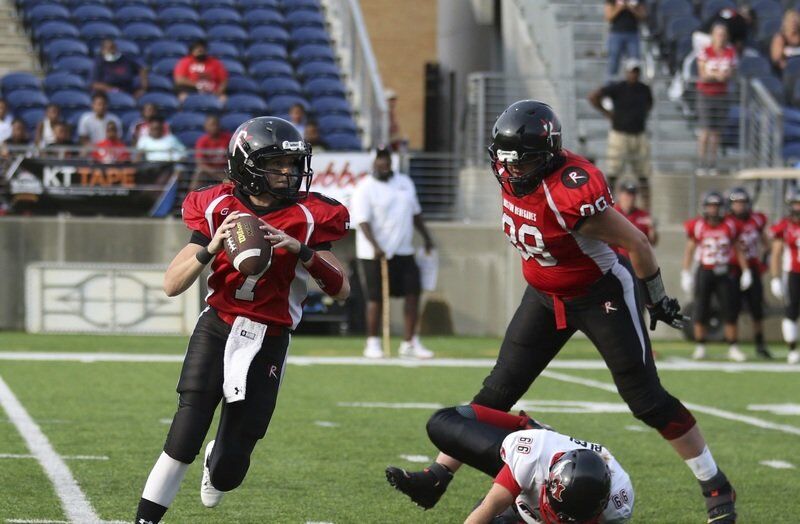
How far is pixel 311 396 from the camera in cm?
938

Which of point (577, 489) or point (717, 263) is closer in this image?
point (577, 489)

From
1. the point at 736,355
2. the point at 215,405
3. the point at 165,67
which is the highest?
the point at 165,67

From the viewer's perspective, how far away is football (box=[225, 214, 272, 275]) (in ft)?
14.7

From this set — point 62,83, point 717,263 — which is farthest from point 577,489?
point 62,83

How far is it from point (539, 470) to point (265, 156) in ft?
4.54

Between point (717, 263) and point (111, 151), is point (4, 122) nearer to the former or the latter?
point (111, 151)

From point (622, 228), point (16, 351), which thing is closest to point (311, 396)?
point (16, 351)

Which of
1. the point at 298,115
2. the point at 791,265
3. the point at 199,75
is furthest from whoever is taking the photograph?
the point at 199,75

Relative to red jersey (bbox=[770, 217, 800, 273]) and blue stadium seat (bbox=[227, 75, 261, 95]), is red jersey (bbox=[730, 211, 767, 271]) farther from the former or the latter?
blue stadium seat (bbox=[227, 75, 261, 95])

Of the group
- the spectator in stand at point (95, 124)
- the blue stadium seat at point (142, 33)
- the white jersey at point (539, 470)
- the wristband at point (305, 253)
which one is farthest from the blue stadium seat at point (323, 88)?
the white jersey at point (539, 470)

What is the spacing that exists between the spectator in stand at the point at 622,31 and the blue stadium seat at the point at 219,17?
5151mm

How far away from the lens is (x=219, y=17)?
18812mm

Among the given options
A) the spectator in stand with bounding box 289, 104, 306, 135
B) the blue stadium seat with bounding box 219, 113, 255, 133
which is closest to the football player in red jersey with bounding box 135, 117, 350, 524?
the spectator in stand with bounding box 289, 104, 306, 135

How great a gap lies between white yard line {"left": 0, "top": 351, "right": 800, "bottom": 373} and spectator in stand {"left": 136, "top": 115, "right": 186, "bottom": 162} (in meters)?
3.46
